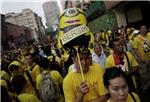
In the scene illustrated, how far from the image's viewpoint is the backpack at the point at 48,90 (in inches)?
267

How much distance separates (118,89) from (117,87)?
0.02 metres

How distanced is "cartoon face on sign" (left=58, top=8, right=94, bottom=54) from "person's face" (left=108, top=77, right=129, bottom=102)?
60 cm

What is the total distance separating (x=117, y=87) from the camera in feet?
12.6

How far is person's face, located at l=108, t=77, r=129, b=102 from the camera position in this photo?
3.78m

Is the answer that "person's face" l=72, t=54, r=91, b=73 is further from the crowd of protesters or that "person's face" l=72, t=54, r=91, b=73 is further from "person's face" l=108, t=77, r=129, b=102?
"person's face" l=108, t=77, r=129, b=102

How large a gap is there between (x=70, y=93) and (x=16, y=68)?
2.60 m

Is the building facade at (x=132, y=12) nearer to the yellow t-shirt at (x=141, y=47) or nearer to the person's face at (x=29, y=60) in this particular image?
the yellow t-shirt at (x=141, y=47)

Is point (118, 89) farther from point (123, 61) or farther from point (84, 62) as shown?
point (123, 61)

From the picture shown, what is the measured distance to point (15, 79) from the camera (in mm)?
6082

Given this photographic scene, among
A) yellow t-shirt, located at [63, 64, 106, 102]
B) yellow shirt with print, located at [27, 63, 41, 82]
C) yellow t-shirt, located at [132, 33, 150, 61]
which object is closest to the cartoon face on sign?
yellow t-shirt, located at [63, 64, 106, 102]

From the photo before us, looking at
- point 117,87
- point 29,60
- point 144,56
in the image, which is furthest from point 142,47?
point 117,87

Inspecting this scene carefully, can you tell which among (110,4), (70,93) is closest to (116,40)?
(70,93)

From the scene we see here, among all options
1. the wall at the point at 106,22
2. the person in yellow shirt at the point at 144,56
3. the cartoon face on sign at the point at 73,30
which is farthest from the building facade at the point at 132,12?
the cartoon face on sign at the point at 73,30

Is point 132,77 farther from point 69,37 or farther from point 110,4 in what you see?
point 110,4
